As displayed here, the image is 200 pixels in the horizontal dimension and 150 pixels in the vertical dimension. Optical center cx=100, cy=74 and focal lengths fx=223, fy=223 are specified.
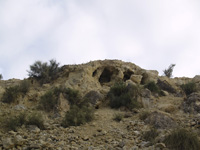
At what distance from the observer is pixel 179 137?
4.64 m

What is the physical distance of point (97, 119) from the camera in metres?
7.19

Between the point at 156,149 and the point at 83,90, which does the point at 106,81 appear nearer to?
the point at 83,90

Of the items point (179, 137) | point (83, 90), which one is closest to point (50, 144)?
point (179, 137)

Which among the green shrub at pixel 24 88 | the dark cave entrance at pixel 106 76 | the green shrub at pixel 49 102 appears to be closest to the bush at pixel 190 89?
the dark cave entrance at pixel 106 76

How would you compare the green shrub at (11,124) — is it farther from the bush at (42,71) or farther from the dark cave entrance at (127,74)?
the dark cave entrance at (127,74)

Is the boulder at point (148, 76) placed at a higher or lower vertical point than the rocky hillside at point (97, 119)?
higher

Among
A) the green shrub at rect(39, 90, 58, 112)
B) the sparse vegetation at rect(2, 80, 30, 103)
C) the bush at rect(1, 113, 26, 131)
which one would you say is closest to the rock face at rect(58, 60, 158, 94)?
the sparse vegetation at rect(2, 80, 30, 103)

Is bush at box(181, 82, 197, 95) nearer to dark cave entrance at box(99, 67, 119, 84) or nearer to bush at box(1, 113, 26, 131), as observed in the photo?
dark cave entrance at box(99, 67, 119, 84)

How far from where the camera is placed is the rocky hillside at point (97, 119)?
480cm

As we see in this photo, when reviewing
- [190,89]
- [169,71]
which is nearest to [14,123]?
[190,89]

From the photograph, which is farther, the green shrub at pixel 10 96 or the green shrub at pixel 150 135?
the green shrub at pixel 10 96

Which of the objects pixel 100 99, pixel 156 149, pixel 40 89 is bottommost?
pixel 156 149

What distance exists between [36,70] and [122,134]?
938 centimetres

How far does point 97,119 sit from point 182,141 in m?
3.17
